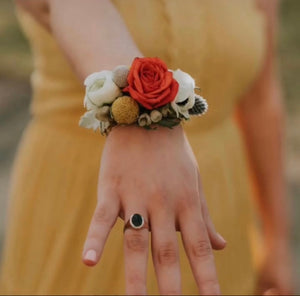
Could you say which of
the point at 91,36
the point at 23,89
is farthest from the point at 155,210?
the point at 23,89

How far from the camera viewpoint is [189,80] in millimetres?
1047

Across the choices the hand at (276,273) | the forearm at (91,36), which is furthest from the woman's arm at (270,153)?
the forearm at (91,36)

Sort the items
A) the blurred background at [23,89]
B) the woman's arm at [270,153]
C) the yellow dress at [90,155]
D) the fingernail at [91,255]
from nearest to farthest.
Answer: the fingernail at [91,255], the yellow dress at [90,155], the woman's arm at [270,153], the blurred background at [23,89]

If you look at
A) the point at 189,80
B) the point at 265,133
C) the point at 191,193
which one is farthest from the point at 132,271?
the point at 265,133

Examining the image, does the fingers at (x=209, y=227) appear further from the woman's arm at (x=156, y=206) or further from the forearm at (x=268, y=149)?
the forearm at (x=268, y=149)

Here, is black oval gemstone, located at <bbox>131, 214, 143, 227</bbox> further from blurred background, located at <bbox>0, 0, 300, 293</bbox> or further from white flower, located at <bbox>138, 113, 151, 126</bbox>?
blurred background, located at <bbox>0, 0, 300, 293</bbox>

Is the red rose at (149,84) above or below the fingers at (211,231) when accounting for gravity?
above

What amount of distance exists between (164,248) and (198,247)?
0.04 meters

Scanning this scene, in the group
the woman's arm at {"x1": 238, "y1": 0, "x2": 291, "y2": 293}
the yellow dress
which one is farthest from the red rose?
the woman's arm at {"x1": 238, "y1": 0, "x2": 291, "y2": 293}

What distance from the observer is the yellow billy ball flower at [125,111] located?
1.00m

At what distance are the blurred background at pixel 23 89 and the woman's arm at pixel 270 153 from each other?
1287mm

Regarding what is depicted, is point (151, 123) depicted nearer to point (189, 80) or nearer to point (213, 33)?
point (189, 80)

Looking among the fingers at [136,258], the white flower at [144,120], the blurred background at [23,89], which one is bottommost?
the fingers at [136,258]

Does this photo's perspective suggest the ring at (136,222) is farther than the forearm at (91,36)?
No
